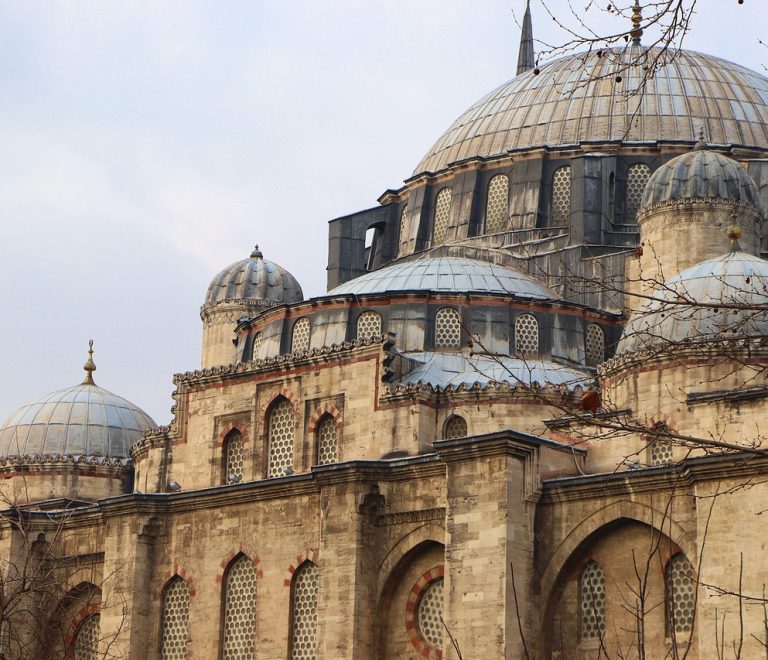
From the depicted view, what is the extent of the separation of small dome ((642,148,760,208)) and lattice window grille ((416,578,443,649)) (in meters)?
10.1

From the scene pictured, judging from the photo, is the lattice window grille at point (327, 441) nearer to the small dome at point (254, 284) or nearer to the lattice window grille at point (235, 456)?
the lattice window grille at point (235, 456)

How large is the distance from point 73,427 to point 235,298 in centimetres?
517

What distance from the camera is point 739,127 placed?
130 ft

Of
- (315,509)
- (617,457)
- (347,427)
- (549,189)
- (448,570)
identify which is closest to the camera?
(448,570)

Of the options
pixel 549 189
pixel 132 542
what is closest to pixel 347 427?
pixel 132 542

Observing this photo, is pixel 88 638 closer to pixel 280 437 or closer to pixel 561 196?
pixel 280 437

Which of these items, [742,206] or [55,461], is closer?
[742,206]

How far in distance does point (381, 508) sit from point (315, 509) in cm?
158

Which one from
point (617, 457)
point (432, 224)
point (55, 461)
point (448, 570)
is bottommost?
point (448, 570)

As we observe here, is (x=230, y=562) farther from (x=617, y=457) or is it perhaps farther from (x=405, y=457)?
(x=617, y=457)

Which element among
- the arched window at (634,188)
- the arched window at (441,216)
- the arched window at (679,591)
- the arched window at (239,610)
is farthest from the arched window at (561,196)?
the arched window at (679,591)

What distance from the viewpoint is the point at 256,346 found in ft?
112

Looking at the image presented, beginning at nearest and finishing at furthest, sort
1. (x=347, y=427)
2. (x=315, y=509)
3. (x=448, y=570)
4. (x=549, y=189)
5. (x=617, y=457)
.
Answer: (x=448, y=570) < (x=617, y=457) < (x=315, y=509) < (x=347, y=427) < (x=549, y=189)

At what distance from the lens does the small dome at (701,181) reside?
107ft
